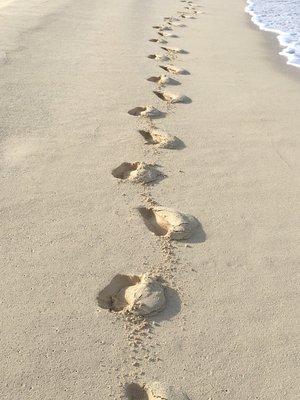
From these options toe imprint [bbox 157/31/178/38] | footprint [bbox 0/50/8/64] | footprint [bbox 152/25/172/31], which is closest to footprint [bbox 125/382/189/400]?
footprint [bbox 0/50/8/64]

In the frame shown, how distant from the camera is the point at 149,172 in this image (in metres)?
2.63

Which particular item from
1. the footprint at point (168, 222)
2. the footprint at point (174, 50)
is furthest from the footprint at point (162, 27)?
the footprint at point (168, 222)

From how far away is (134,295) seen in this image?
180cm

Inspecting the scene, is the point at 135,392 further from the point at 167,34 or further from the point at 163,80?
the point at 167,34

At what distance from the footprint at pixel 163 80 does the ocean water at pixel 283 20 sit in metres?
Result: 1.59

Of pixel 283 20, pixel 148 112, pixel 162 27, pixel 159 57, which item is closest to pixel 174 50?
pixel 159 57

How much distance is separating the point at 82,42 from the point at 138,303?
370 centimetres

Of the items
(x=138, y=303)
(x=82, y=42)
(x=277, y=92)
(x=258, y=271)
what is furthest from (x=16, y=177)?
(x=82, y=42)

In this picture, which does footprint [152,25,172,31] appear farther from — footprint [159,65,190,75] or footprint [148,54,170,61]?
footprint [159,65,190,75]

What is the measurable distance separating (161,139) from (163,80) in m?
1.20

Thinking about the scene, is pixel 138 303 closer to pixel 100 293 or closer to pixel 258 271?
pixel 100 293

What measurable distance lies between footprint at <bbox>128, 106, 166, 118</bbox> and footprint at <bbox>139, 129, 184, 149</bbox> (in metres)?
0.27

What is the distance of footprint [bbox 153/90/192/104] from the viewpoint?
12.2ft

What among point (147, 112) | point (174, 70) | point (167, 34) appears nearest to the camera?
point (147, 112)
